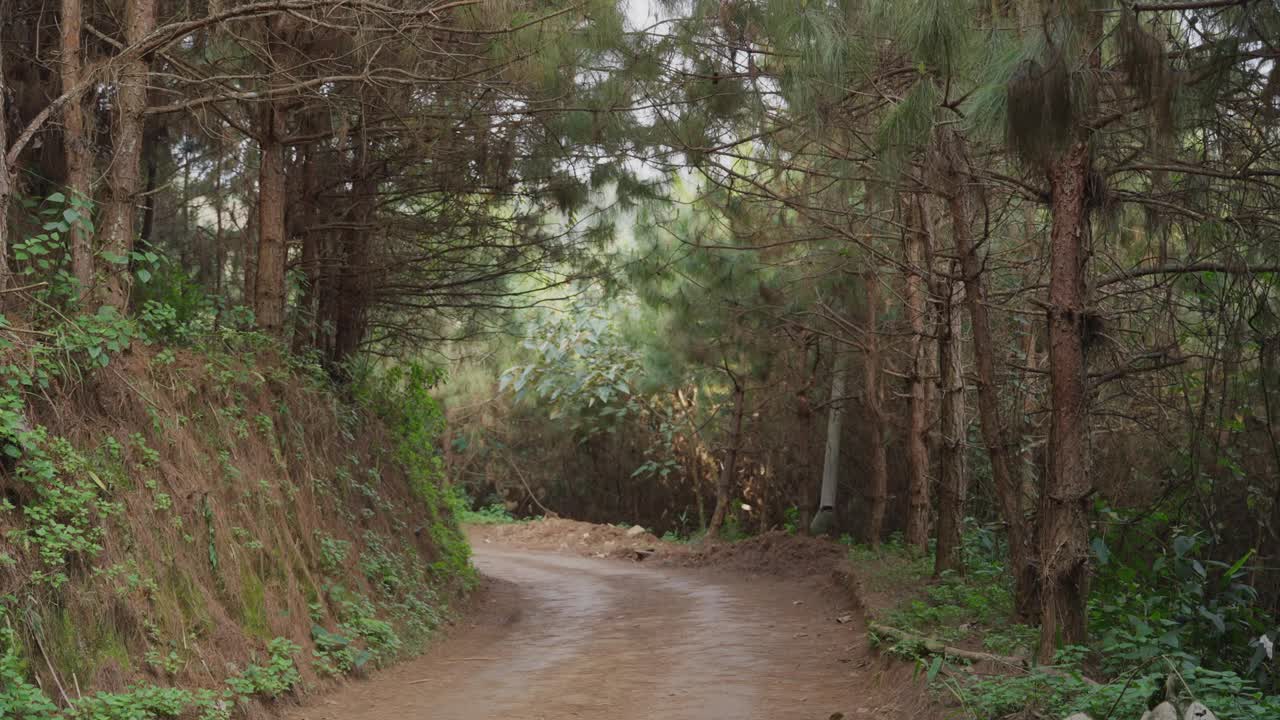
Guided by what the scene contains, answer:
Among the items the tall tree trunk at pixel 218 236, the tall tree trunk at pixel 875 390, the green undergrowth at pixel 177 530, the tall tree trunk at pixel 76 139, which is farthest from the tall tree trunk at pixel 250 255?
the tall tree trunk at pixel 875 390

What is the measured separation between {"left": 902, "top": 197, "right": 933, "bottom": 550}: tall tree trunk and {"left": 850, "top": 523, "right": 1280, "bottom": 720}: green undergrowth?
10.5 ft

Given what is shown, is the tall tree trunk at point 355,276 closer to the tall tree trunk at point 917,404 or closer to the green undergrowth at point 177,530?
the green undergrowth at point 177,530

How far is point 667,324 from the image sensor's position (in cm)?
2034

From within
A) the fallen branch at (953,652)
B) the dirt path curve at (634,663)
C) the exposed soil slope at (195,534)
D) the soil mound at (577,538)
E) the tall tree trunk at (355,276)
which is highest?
the tall tree trunk at (355,276)

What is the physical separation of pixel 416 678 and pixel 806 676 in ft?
10.6

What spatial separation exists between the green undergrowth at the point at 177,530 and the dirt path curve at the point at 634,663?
63 centimetres

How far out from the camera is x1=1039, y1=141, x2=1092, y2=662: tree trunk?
22.7 feet

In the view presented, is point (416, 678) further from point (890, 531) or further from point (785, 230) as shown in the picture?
point (890, 531)

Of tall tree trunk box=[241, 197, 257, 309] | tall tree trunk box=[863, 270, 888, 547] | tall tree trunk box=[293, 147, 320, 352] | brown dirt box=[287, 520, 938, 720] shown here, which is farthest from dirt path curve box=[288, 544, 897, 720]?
tall tree trunk box=[241, 197, 257, 309]

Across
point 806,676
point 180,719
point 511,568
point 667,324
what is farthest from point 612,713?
point 667,324

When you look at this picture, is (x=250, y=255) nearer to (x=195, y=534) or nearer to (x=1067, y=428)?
(x=195, y=534)

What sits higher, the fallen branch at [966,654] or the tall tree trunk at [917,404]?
the tall tree trunk at [917,404]

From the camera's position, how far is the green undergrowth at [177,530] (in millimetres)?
5844

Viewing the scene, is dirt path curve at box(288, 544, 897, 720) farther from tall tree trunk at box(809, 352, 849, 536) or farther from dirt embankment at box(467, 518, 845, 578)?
tall tree trunk at box(809, 352, 849, 536)
